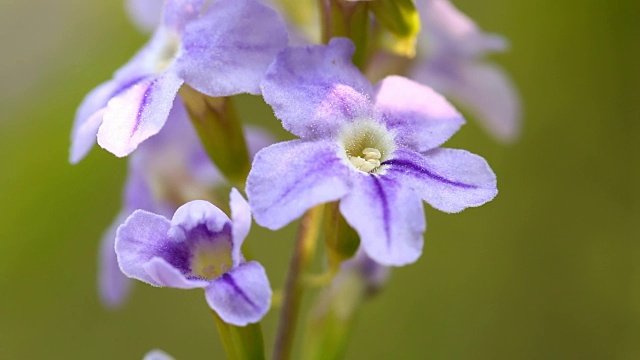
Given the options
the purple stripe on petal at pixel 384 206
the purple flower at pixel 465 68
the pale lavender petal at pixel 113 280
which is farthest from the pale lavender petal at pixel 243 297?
the purple flower at pixel 465 68

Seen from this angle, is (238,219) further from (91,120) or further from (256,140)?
(256,140)

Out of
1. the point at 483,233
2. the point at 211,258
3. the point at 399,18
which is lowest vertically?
the point at 483,233

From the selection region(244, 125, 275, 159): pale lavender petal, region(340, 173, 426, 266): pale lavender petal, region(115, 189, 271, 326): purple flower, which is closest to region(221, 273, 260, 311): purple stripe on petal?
region(115, 189, 271, 326): purple flower

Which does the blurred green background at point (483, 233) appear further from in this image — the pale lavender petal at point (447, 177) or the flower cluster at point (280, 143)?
the pale lavender petal at point (447, 177)

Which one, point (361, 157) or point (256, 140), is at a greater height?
point (361, 157)

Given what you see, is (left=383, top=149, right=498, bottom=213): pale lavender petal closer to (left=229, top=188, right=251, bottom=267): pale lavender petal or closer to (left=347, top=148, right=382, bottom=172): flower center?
(left=347, top=148, right=382, bottom=172): flower center

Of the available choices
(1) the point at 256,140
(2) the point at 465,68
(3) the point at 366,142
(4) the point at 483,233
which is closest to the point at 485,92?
(2) the point at 465,68
